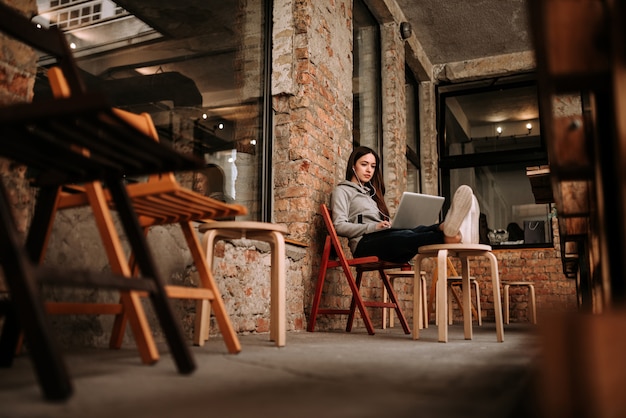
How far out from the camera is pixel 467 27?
7.02 meters

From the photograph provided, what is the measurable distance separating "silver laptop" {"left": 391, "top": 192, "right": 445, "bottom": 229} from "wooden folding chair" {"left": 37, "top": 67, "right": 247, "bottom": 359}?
157 centimetres

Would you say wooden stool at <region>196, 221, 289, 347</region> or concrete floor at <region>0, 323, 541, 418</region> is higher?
wooden stool at <region>196, 221, 289, 347</region>

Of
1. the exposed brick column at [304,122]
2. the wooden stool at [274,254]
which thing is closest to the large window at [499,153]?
the exposed brick column at [304,122]

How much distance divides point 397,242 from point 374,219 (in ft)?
1.90

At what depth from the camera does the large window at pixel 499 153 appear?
301 inches

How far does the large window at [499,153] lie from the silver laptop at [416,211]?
4.37 meters

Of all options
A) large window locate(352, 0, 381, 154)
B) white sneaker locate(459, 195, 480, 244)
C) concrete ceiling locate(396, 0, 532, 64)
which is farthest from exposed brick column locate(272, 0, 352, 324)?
concrete ceiling locate(396, 0, 532, 64)

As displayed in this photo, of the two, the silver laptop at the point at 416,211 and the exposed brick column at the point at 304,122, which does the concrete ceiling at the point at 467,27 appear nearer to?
the exposed brick column at the point at 304,122

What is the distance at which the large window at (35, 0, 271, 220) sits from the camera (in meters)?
2.74

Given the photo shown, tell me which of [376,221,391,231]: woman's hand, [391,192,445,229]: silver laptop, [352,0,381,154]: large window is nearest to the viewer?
[391,192,445,229]: silver laptop

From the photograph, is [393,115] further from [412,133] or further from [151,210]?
[151,210]

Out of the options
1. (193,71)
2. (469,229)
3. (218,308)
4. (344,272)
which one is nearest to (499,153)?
(344,272)

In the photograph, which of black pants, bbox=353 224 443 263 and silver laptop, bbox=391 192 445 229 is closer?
black pants, bbox=353 224 443 263

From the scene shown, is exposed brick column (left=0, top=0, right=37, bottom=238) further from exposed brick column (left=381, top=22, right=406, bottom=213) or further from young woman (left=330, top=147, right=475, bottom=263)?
exposed brick column (left=381, top=22, right=406, bottom=213)
